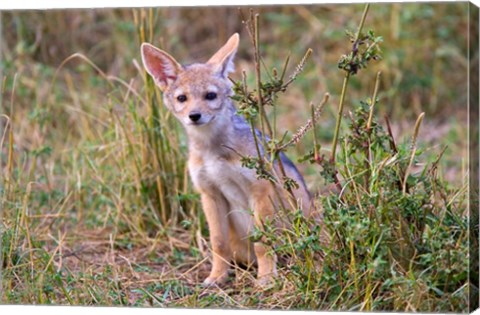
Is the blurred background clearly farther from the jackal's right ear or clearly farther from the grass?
the jackal's right ear

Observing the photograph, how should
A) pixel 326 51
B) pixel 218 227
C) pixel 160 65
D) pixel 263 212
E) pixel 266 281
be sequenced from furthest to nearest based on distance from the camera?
pixel 326 51 < pixel 218 227 < pixel 160 65 < pixel 263 212 < pixel 266 281

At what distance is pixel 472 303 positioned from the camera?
401cm

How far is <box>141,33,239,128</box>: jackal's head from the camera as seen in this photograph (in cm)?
487

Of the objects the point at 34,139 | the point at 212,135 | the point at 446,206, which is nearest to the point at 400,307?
the point at 446,206

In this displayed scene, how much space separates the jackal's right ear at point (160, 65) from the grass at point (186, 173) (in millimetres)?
470

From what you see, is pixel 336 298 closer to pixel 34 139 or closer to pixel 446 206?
pixel 446 206

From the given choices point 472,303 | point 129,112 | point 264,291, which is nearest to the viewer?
point 472,303

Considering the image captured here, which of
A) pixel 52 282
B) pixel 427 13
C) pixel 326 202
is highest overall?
pixel 427 13

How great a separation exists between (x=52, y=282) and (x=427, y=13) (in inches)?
172

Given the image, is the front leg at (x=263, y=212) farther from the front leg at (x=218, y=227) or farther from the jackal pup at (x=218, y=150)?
the front leg at (x=218, y=227)

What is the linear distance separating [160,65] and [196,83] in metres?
0.20

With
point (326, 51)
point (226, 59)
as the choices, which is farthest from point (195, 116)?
point (326, 51)

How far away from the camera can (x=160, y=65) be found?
195 inches

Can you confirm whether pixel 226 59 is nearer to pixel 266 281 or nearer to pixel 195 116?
pixel 195 116
